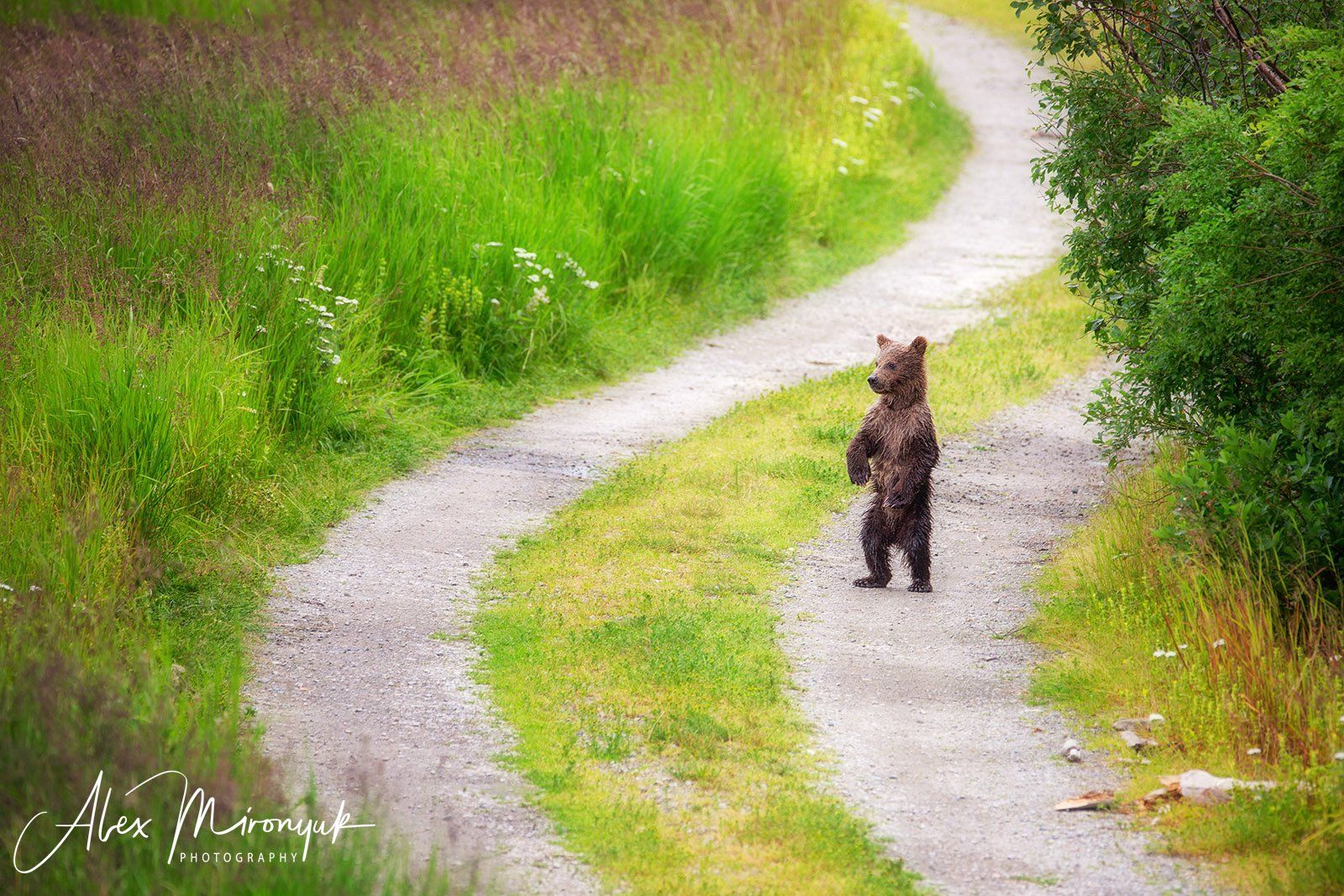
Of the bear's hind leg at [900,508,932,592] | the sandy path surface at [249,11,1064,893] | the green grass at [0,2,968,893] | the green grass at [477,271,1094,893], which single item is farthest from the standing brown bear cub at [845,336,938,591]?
the green grass at [0,2,968,893]

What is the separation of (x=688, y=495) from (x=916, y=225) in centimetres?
1072

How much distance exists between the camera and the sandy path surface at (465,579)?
537 centimetres

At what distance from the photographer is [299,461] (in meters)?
9.41

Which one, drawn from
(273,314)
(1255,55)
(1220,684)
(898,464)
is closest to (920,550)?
(898,464)

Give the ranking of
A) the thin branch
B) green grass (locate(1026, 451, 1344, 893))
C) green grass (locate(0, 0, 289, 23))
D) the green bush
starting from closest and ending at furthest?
1. green grass (locate(1026, 451, 1344, 893))
2. the green bush
3. the thin branch
4. green grass (locate(0, 0, 289, 23))

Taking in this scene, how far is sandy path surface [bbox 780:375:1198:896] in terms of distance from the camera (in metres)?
5.21

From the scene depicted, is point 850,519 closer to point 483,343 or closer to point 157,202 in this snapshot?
point 483,343

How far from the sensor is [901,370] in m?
8.09

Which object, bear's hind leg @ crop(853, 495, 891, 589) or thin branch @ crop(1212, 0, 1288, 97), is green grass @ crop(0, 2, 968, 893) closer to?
bear's hind leg @ crop(853, 495, 891, 589)

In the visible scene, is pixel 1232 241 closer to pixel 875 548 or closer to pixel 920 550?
pixel 920 550

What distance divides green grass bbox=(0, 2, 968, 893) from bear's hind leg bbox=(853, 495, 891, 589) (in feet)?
10.5

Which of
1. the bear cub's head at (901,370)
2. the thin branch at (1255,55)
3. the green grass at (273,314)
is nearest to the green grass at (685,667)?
the green grass at (273,314)

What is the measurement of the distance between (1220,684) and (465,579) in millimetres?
3985

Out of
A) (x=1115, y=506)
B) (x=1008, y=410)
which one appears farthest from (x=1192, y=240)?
(x=1008, y=410)
